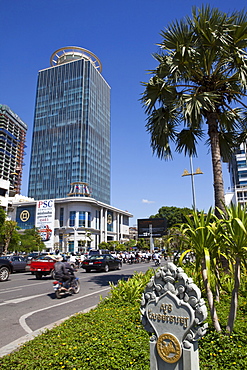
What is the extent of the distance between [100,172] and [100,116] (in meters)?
Result: 23.8

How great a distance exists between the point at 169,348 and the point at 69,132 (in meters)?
104

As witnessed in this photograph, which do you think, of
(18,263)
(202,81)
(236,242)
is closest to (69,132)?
(18,263)

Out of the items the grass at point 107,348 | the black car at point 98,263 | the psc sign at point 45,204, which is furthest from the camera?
the psc sign at point 45,204

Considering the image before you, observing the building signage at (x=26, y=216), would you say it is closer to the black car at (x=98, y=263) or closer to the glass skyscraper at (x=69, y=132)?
the glass skyscraper at (x=69, y=132)

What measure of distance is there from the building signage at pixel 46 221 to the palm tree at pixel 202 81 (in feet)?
216

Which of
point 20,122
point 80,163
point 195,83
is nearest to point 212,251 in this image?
point 195,83

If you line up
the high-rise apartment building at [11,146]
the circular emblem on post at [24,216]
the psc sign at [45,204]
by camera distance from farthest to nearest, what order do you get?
the high-rise apartment building at [11,146] → the circular emblem on post at [24,216] → the psc sign at [45,204]

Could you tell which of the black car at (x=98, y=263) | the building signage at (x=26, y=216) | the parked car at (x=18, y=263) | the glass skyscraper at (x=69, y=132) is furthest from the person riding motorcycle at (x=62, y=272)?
the glass skyscraper at (x=69, y=132)

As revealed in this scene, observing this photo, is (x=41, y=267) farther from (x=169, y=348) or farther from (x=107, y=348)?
(x=169, y=348)

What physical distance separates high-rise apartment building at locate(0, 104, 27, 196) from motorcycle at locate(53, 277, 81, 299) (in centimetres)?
14355

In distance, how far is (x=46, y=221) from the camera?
2911 inches

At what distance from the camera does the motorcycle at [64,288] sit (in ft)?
34.1

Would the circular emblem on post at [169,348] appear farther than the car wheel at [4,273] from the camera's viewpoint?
No

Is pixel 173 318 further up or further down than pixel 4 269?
further up
